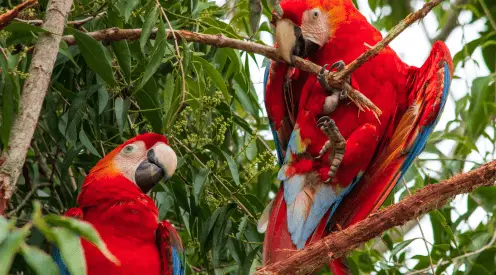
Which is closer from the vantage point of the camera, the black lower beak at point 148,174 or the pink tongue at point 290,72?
the black lower beak at point 148,174

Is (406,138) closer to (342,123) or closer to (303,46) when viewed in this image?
(342,123)

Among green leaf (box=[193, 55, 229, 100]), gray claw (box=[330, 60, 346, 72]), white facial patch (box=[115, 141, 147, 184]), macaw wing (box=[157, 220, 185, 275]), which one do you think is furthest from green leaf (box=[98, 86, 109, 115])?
gray claw (box=[330, 60, 346, 72])

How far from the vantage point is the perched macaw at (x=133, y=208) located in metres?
1.92

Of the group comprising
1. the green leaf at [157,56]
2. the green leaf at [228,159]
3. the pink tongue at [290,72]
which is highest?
the green leaf at [157,56]

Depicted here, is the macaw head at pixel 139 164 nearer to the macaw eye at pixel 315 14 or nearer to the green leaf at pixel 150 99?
the green leaf at pixel 150 99

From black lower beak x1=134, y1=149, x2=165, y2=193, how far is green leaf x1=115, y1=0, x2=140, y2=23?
0.37m

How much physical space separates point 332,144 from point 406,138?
207 millimetres

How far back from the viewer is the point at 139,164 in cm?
203

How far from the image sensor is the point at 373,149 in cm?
212

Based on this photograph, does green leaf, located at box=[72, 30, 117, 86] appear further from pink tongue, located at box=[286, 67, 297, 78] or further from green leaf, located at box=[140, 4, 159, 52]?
pink tongue, located at box=[286, 67, 297, 78]

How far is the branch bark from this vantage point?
139cm

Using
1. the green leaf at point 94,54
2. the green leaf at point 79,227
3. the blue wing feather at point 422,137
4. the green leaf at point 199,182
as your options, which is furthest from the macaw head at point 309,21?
the green leaf at point 79,227

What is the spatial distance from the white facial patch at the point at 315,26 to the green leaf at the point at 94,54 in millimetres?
629

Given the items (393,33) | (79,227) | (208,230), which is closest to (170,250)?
(208,230)
